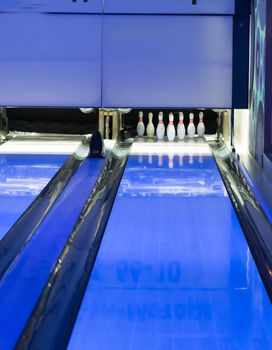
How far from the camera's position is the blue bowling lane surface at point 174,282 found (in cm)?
247

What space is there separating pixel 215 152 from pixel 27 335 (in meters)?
4.42

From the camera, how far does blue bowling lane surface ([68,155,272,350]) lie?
2.47 m

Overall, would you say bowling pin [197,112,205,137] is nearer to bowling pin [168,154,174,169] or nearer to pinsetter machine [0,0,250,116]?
pinsetter machine [0,0,250,116]

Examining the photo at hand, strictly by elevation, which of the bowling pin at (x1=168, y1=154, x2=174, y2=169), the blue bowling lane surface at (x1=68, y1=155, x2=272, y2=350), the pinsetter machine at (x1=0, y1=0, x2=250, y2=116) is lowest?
the blue bowling lane surface at (x1=68, y1=155, x2=272, y2=350)

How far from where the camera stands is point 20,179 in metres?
5.37

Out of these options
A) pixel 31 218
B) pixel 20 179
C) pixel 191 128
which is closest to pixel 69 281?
pixel 31 218

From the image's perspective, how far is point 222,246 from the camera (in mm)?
3609

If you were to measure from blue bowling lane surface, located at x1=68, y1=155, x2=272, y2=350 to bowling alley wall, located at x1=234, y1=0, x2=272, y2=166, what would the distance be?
1.16 m

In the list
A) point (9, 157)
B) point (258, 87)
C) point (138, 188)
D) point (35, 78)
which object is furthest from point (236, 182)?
point (35, 78)

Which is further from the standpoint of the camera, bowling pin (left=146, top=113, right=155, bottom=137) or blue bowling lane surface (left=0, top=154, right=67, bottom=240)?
bowling pin (left=146, top=113, right=155, bottom=137)

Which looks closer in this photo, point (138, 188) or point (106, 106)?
point (138, 188)

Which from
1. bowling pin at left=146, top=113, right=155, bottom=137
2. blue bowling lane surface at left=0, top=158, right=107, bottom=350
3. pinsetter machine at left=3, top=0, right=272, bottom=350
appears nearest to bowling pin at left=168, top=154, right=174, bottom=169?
pinsetter machine at left=3, top=0, right=272, bottom=350

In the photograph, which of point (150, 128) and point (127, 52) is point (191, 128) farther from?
point (127, 52)

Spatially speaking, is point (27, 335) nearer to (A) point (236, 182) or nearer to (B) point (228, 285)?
(B) point (228, 285)
